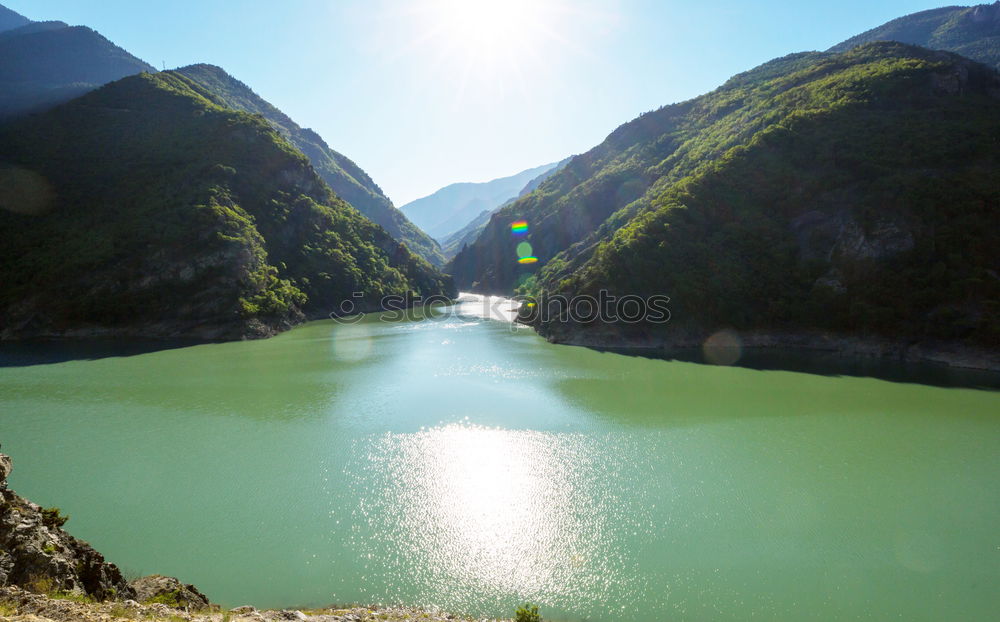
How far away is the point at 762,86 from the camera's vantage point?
3413 inches

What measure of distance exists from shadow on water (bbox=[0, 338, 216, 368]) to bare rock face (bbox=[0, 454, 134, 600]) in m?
41.0

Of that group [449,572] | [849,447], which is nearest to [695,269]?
[849,447]

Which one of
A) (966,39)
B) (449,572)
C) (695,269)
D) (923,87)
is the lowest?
(449,572)

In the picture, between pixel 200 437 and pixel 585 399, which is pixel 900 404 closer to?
pixel 585 399

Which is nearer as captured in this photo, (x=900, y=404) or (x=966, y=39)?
(x=900, y=404)

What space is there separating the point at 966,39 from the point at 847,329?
13174cm

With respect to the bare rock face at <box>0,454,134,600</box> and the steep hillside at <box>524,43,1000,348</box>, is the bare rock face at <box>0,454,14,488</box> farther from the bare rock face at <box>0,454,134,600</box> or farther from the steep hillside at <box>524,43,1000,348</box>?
the steep hillside at <box>524,43,1000,348</box>

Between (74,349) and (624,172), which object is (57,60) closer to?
(74,349)

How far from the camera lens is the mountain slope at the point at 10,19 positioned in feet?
522

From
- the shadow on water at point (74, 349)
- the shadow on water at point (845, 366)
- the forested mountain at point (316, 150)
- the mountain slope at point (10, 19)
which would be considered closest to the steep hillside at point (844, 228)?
the shadow on water at point (845, 366)

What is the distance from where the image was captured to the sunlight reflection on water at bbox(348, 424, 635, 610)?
34.3 feet

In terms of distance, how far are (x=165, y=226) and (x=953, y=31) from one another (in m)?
183

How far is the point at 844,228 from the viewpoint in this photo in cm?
4275

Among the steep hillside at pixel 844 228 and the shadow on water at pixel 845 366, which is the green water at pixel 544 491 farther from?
the steep hillside at pixel 844 228
